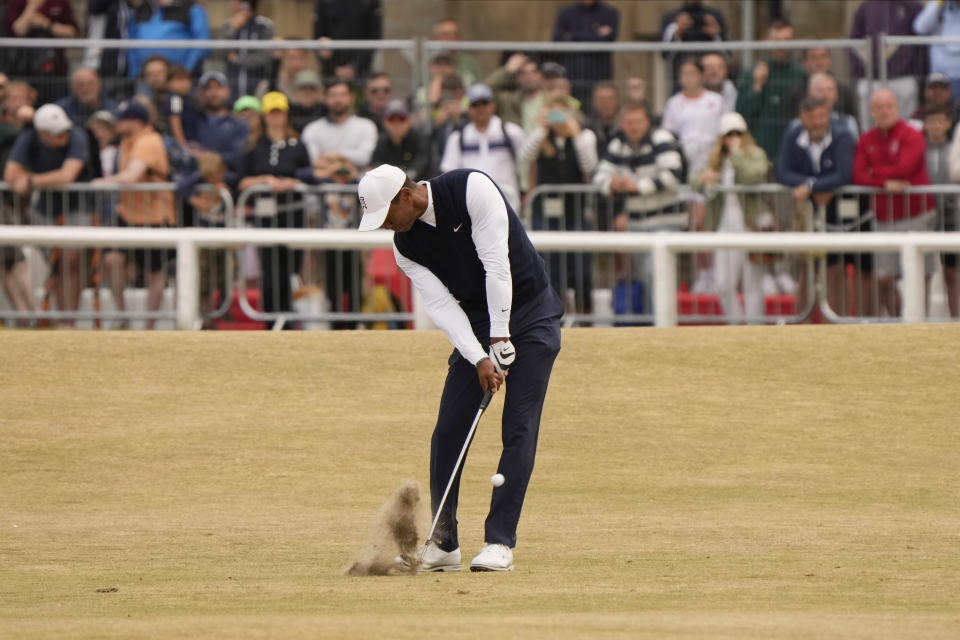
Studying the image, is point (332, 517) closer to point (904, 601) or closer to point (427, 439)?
→ point (427, 439)

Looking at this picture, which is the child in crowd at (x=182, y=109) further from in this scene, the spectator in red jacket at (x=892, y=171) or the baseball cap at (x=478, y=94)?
the spectator in red jacket at (x=892, y=171)

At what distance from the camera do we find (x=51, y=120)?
15.5 metres

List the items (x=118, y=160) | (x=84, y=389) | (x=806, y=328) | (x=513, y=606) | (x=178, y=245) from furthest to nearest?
(x=118, y=160)
(x=178, y=245)
(x=806, y=328)
(x=84, y=389)
(x=513, y=606)

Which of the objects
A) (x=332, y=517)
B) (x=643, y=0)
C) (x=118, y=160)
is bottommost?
(x=332, y=517)

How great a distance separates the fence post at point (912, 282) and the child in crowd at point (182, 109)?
667 centimetres

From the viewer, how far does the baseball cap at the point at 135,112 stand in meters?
15.7

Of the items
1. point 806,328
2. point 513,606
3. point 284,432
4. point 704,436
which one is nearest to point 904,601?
point 513,606

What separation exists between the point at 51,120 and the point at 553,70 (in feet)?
15.2

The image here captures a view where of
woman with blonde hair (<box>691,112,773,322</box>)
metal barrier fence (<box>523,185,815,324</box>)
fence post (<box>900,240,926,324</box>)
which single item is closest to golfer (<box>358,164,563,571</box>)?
fence post (<box>900,240,926,324</box>)

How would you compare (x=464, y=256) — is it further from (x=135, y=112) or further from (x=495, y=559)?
(x=135, y=112)

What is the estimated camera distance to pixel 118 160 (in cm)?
1584

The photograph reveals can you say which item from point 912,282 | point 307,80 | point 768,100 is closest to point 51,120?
point 307,80

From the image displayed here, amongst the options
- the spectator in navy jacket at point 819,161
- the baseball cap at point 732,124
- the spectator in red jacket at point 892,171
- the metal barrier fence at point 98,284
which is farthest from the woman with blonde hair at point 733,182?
the metal barrier fence at point 98,284

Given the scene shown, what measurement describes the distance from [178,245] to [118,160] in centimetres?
195
